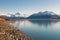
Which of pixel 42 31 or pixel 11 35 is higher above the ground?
pixel 11 35

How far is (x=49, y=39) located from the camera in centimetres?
2488

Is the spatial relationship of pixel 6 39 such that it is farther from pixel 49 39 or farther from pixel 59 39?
pixel 59 39

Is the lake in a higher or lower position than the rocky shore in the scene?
lower

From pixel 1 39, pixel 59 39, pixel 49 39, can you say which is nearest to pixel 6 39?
pixel 1 39

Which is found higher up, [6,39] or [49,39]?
[6,39]

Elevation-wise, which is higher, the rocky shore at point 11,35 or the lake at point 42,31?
the rocky shore at point 11,35

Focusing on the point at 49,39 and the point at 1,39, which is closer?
the point at 1,39

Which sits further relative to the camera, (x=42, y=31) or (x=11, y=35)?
(x=42, y=31)

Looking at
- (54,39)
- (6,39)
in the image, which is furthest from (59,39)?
(6,39)

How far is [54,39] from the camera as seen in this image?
82.7ft

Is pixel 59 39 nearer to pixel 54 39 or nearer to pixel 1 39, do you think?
pixel 54 39

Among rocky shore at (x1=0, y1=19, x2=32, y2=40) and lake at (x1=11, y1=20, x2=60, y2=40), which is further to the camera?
lake at (x1=11, y1=20, x2=60, y2=40)

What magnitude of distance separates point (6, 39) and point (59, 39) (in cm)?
1252

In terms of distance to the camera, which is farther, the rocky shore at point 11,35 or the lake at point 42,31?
the lake at point 42,31
